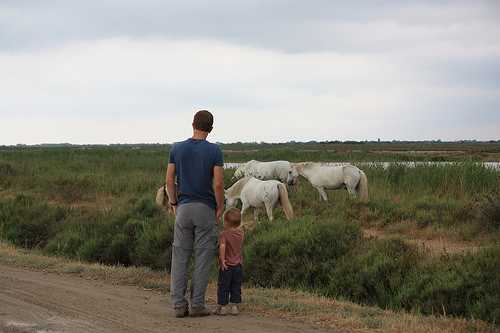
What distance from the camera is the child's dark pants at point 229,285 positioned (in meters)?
8.31

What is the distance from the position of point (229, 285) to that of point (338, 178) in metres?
12.0

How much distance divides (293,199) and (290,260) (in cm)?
698


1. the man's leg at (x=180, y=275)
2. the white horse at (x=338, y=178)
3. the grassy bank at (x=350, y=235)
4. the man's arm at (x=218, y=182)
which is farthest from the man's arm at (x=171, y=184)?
the white horse at (x=338, y=178)

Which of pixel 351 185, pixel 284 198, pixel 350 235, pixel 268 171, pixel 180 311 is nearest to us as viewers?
pixel 180 311

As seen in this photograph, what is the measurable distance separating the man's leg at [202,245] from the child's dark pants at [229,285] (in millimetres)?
299

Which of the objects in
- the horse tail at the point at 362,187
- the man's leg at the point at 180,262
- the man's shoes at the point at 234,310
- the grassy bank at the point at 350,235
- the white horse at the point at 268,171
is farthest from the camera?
the white horse at the point at 268,171

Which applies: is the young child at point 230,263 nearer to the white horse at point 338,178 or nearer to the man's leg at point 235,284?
the man's leg at point 235,284

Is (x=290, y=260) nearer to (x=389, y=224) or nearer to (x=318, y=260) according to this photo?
(x=318, y=260)

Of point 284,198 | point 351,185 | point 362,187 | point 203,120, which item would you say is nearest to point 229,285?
point 203,120

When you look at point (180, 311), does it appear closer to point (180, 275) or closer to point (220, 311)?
point (180, 275)

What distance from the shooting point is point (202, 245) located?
7961 millimetres

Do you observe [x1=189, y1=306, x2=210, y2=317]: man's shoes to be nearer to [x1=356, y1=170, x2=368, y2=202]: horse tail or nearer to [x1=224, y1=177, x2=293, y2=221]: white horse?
[x1=224, y1=177, x2=293, y2=221]: white horse

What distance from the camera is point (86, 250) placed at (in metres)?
16.9

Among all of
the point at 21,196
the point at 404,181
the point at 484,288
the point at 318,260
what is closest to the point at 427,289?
the point at 484,288
